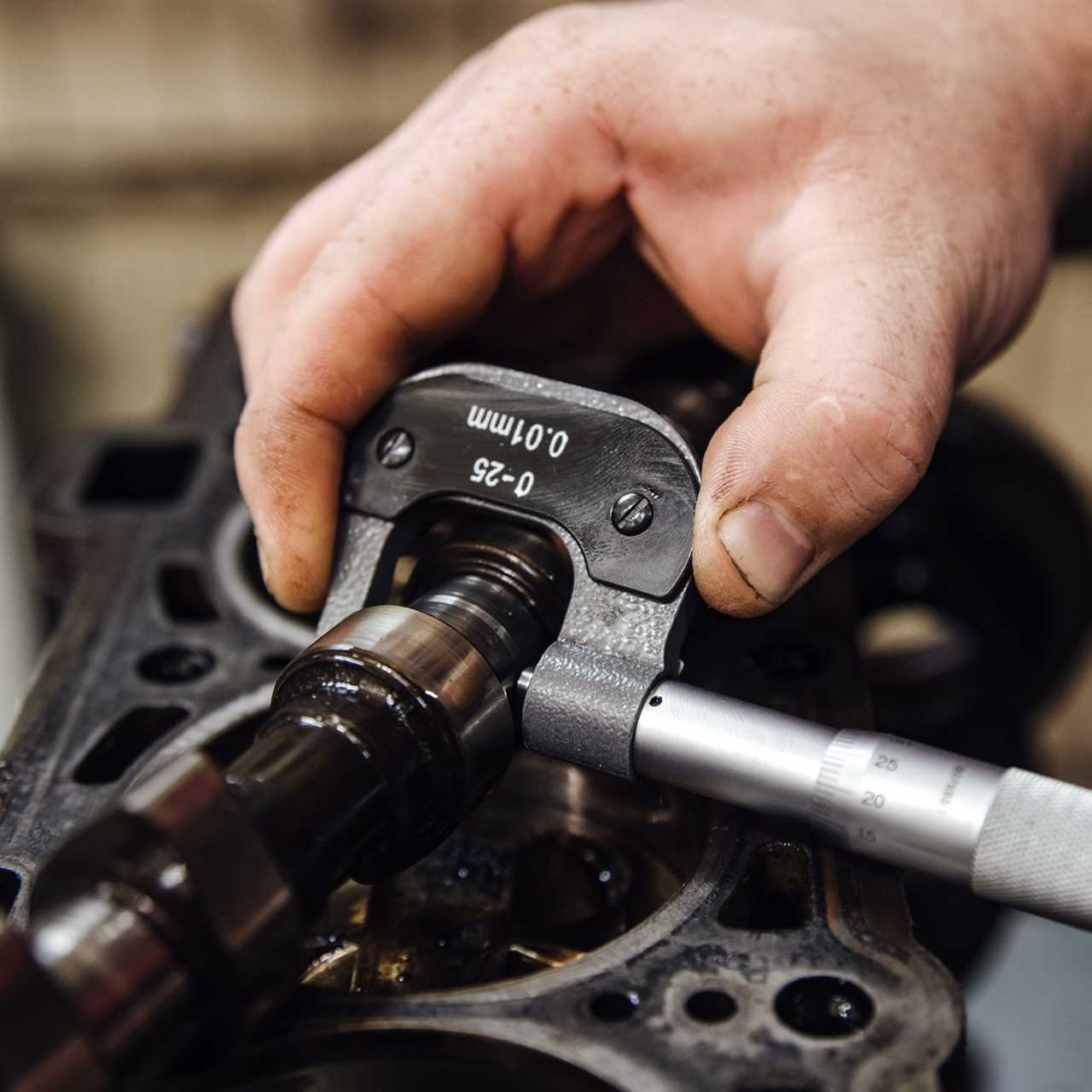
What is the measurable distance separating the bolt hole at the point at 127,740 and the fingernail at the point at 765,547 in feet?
1.33

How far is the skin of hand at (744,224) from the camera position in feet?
2.59

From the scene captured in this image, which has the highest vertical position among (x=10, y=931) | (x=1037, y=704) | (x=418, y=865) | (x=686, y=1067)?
(x=10, y=931)

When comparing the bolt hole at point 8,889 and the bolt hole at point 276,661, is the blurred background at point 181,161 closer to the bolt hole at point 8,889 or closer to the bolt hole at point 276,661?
the bolt hole at point 276,661

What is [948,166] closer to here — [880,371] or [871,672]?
[880,371]

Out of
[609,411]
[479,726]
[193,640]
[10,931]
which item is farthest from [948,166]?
[10,931]

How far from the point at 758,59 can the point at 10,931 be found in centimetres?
77

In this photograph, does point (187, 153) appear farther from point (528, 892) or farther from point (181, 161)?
point (528, 892)

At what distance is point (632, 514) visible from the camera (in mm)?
785

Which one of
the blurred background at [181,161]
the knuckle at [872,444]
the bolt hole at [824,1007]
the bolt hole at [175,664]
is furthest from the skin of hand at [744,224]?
the blurred background at [181,161]

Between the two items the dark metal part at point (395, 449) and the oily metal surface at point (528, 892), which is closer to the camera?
the oily metal surface at point (528, 892)

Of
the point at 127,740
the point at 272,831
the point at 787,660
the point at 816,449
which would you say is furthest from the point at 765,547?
the point at 127,740

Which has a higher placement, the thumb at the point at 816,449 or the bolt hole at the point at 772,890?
the thumb at the point at 816,449

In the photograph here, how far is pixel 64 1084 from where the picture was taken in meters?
0.51

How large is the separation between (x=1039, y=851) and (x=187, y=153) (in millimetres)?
2590
